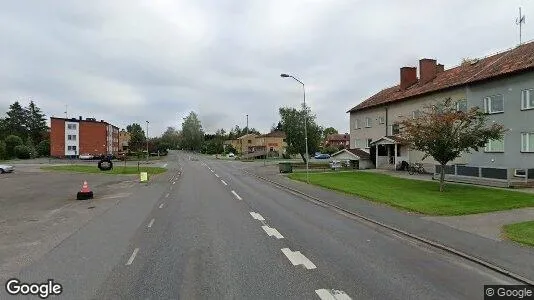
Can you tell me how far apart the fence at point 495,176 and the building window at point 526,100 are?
4.62 m

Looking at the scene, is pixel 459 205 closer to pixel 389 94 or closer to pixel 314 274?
pixel 314 274

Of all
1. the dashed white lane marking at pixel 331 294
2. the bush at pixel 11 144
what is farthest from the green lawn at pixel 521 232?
the bush at pixel 11 144

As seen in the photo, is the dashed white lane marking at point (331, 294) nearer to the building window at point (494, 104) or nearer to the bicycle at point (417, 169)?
the building window at point (494, 104)

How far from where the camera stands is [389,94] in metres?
49.7

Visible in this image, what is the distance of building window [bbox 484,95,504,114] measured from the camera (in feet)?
99.5

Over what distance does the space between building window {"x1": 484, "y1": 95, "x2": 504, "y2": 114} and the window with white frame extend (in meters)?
2.73

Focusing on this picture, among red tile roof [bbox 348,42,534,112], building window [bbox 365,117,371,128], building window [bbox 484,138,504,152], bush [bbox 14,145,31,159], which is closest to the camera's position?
red tile roof [bbox 348,42,534,112]

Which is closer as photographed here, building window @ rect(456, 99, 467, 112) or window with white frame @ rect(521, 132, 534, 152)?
window with white frame @ rect(521, 132, 534, 152)

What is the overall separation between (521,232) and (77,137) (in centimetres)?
10347

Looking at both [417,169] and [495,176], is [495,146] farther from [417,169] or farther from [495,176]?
[417,169]

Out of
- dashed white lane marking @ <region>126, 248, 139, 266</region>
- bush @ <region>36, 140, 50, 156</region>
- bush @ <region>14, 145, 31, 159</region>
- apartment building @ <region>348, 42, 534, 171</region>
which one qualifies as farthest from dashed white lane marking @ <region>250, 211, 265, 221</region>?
bush @ <region>36, 140, 50, 156</region>

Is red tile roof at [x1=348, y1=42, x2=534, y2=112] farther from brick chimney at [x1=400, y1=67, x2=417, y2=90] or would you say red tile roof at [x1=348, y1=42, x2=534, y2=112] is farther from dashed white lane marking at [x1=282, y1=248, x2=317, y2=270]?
dashed white lane marking at [x1=282, y1=248, x2=317, y2=270]

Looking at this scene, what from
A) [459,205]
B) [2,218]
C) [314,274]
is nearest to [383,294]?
[314,274]

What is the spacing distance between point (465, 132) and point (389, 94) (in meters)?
26.9
